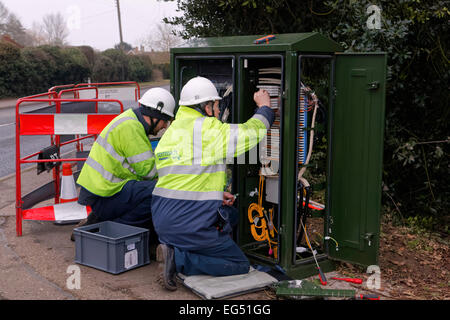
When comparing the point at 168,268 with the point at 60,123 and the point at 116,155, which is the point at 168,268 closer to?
the point at 116,155

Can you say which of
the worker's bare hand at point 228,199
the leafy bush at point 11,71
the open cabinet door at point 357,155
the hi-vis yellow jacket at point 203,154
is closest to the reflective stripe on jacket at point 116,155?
the hi-vis yellow jacket at point 203,154

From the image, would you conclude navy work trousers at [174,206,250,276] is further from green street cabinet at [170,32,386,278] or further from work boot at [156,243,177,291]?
green street cabinet at [170,32,386,278]

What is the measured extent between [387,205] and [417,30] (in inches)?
93.6

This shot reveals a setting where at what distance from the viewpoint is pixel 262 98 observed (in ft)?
16.5

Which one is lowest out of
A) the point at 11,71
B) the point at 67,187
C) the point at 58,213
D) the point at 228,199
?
the point at 58,213

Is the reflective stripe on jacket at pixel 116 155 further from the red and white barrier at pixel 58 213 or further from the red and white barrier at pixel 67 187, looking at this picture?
the red and white barrier at pixel 67 187

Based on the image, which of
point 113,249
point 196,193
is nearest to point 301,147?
point 196,193

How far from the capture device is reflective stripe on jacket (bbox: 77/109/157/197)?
5285mm

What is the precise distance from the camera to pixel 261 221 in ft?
18.0

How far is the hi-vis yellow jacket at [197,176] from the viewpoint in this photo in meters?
4.64

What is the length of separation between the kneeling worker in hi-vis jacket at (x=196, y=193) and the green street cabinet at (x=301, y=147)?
43 cm

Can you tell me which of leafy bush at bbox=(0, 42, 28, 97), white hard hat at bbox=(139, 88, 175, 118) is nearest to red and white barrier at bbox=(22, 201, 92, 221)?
white hard hat at bbox=(139, 88, 175, 118)

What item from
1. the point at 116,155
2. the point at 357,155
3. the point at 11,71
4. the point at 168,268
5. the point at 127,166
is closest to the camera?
the point at 168,268

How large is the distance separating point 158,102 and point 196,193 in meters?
1.23
